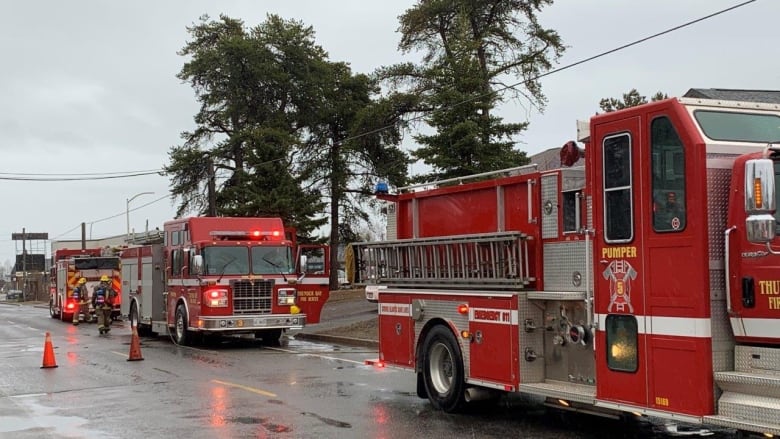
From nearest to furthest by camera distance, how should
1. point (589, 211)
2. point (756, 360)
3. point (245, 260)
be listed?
point (756, 360) < point (589, 211) < point (245, 260)

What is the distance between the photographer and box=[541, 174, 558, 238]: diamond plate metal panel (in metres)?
8.46

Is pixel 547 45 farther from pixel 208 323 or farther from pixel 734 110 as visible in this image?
pixel 734 110

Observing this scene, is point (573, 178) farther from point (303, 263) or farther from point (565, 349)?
point (303, 263)

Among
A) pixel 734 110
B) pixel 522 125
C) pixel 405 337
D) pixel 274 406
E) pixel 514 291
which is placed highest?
pixel 522 125

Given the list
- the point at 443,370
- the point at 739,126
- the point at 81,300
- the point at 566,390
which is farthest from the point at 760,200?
the point at 81,300

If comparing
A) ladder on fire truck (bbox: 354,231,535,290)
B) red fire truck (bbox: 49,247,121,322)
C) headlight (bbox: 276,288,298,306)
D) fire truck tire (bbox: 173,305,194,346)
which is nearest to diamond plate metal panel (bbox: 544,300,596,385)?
ladder on fire truck (bbox: 354,231,535,290)

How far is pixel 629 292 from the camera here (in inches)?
280

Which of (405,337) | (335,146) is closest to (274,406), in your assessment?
(405,337)

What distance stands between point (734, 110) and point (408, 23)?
30.7m

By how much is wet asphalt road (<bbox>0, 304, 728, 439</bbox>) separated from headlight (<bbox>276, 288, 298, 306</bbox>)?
2.05 metres

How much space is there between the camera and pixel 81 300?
31.4 metres

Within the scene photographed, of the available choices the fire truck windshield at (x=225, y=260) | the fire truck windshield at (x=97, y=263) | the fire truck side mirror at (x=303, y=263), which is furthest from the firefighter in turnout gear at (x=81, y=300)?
the fire truck side mirror at (x=303, y=263)

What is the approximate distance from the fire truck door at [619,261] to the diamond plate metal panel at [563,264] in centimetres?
41

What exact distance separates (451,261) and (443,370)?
1.32 m
